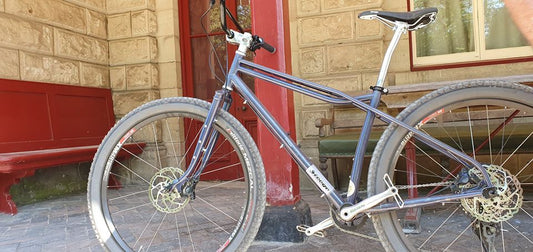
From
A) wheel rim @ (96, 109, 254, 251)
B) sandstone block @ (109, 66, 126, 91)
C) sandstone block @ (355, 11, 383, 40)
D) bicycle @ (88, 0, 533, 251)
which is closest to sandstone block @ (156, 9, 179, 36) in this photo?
sandstone block @ (109, 66, 126, 91)

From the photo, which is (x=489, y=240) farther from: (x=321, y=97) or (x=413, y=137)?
(x=321, y=97)

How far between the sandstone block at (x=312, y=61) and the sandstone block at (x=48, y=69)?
2.89 metres

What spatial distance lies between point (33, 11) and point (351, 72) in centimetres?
370

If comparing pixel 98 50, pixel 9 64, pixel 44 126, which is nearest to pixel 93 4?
pixel 98 50

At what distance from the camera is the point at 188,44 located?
5.31m

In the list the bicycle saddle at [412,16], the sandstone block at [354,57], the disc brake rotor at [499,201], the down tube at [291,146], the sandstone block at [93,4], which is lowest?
the disc brake rotor at [499,201]

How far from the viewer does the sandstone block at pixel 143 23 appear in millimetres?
5074

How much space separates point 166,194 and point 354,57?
3169 mm

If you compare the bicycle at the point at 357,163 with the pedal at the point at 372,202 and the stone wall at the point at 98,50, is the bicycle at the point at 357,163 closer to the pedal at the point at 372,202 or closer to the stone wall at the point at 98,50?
the pedal at the point at 372,202

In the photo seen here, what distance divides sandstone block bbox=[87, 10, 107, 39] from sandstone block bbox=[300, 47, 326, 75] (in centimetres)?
282

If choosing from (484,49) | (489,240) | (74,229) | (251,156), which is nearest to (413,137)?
(489,240)

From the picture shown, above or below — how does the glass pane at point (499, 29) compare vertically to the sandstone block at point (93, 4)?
below

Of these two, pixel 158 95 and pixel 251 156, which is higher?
pixel 158 95

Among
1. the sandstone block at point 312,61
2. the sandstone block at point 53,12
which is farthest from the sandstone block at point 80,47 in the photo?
the sandstone block at point 312,61
